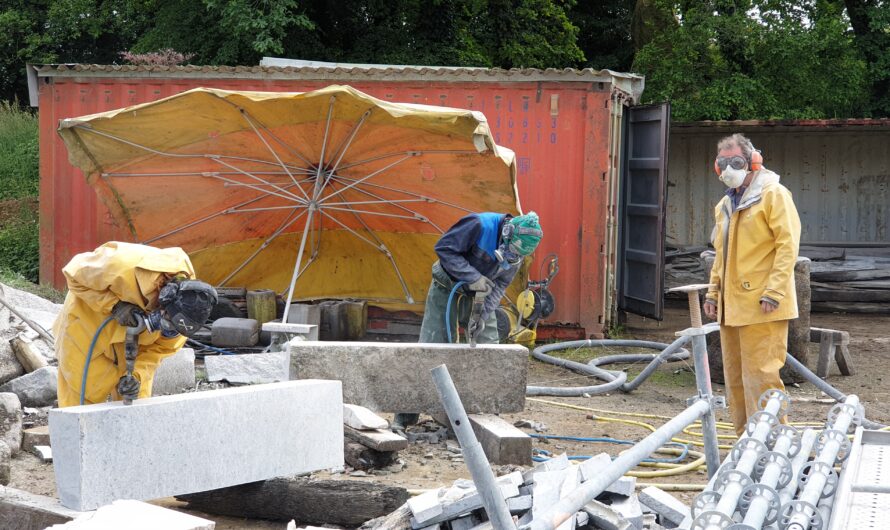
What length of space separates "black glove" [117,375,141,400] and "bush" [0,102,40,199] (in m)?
11.7

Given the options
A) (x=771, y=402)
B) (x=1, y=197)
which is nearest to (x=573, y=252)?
(x=771, y=402)

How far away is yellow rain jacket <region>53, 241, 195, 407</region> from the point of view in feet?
15.2

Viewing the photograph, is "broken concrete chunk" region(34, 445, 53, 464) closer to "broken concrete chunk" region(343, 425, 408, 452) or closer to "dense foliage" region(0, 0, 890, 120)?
"broken concrete chunk" region(343, 425, 408, 452)

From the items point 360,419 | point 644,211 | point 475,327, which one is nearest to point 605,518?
point 360,419

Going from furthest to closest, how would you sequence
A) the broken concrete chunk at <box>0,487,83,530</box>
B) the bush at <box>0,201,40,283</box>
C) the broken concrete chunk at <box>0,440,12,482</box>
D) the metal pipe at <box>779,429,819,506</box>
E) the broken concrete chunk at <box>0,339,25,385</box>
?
the bush at <box>0,201,40,283</box> < the broken concrete chunk at <box>0,339,25,385</box> < the broken concrete chunk at <box>0,440,12,482</box> < the broken concrete chunk at <box>0,487,83,530</box> < the metal pipe at <box>779,429,819,506</box>

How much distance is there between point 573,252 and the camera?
11.1 meters

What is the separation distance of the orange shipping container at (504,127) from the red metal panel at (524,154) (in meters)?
0.01

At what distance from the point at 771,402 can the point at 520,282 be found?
475cm

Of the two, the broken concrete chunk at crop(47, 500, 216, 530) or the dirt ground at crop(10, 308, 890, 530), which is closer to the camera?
the broken concrete chunk at crop(47, 500, 216, 530)

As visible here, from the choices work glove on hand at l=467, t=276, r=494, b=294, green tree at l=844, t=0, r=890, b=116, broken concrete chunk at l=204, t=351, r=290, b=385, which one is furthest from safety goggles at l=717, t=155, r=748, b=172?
green tree at l=844, t=0, r=890, b=116

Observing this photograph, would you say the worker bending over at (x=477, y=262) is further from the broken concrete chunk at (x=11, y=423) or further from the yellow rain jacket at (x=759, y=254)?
the broken concrete chunk at (x=11, y=423)

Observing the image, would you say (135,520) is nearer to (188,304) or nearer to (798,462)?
(188,304)

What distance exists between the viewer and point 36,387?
23.8 ft

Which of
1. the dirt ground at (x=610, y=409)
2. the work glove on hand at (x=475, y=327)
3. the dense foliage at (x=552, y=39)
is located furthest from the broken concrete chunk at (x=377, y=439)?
the dense foliage at (x=552, y=39)
